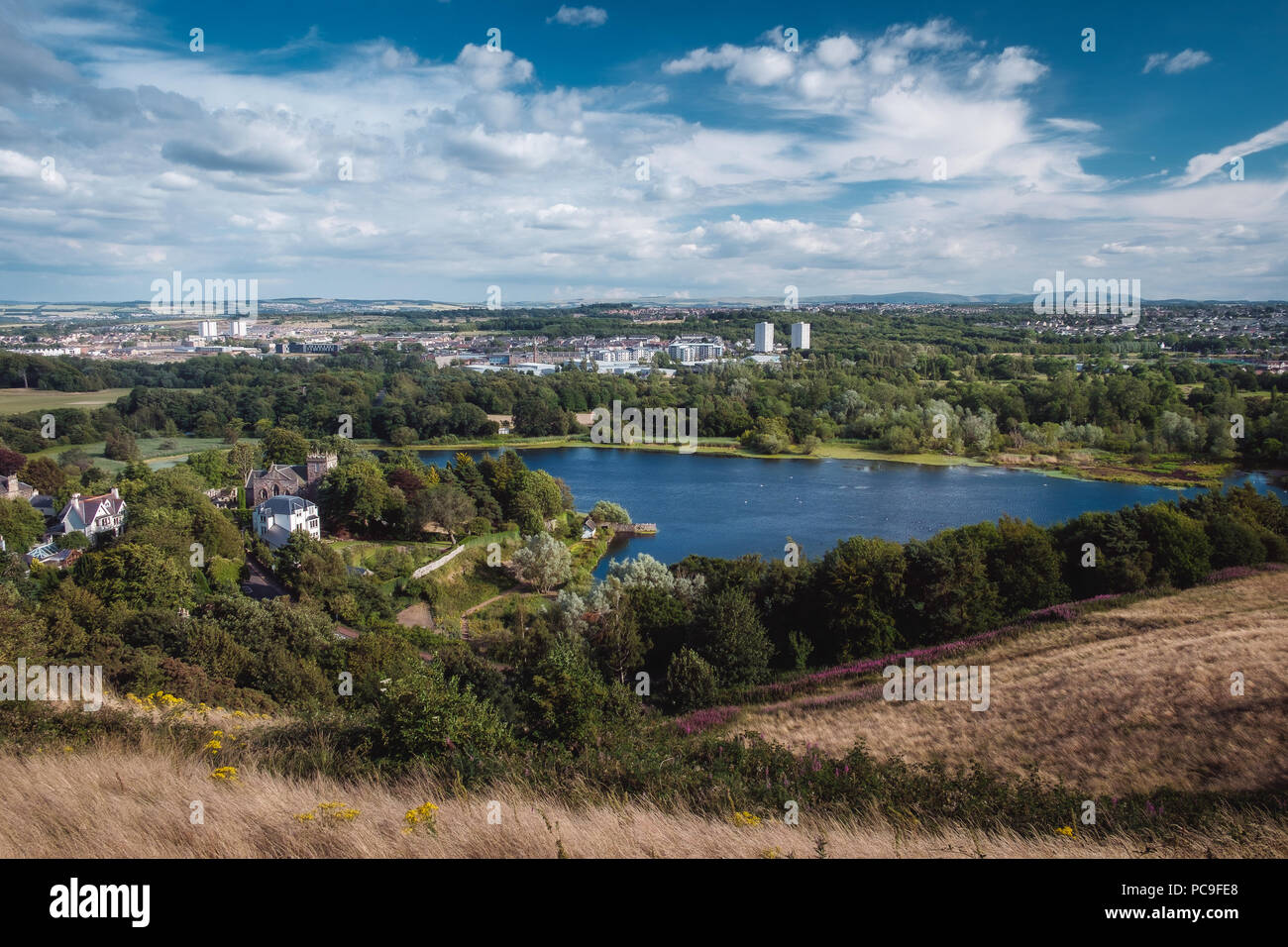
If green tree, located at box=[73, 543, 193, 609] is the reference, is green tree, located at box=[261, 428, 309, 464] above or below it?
above

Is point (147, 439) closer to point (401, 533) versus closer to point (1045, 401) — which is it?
point (401, 533)

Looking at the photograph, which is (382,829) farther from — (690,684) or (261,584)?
(261,584)

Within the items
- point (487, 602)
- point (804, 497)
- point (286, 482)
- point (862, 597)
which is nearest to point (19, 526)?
point (286, 482)

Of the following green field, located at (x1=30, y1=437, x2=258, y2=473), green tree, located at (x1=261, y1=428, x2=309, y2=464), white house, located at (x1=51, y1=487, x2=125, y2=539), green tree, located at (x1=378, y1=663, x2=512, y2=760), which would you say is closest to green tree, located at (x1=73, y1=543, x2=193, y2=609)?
white house, located at (x1=51, y1=487, x2=125, y2=539)

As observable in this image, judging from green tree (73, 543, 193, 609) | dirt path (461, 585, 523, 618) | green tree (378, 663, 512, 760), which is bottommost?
dirt path (461, 585, 523, 618)

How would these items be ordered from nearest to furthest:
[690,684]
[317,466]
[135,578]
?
[690,684] → [135,578] → [317,466]

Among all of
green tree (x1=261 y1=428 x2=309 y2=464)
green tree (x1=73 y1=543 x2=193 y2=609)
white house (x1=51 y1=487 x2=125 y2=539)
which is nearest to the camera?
green tree (x1=73 y1=543 x2=193 y2=609)

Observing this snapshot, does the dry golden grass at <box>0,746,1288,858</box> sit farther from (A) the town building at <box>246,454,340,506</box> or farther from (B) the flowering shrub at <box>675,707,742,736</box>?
(A) the town building at <box>246,454,340,506</box>
